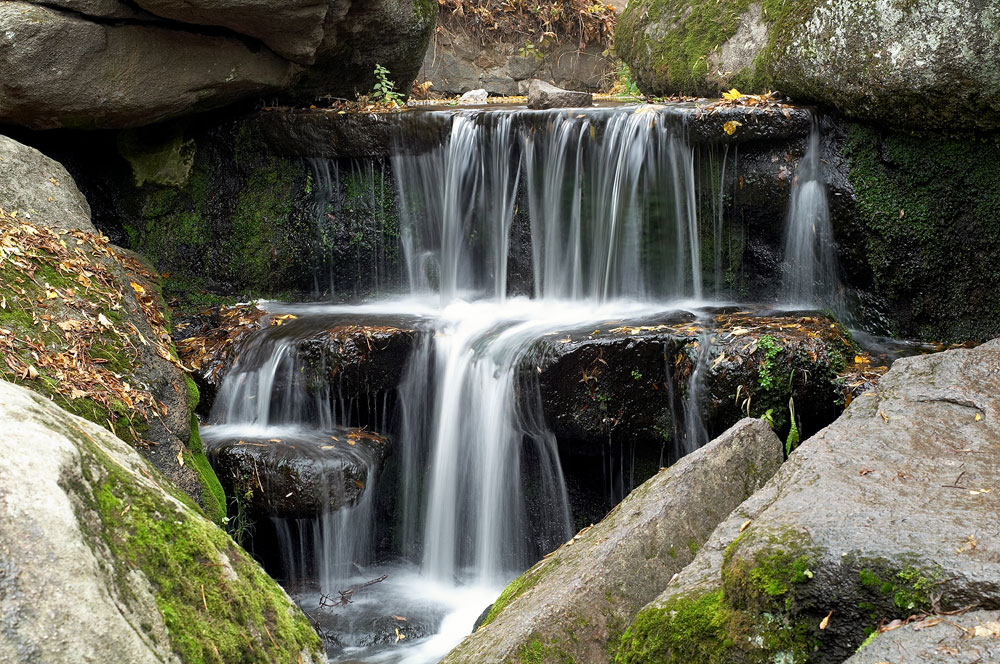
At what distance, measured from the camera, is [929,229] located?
21.5 ft

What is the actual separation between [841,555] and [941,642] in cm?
34

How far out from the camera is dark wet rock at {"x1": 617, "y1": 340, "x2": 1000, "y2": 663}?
2242 mm

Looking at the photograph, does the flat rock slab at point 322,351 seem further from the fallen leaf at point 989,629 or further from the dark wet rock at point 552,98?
the fallen leaf at point 989,629

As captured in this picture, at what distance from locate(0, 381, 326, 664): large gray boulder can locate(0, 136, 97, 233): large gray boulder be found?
3.26 meters

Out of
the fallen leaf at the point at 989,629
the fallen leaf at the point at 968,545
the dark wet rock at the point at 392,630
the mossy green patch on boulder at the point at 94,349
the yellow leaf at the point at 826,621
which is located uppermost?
the mossy green patch on boulder at the point at 94,349

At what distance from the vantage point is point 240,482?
575 cm

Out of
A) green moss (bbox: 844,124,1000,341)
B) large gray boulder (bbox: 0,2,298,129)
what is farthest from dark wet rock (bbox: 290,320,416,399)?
green moss (bbox: 844,124,1000,341)

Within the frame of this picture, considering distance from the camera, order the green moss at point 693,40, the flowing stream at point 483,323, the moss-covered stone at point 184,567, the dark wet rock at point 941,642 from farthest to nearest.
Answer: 1. the green moss at point 693,40
2. the flowing stream at point 483,323
3. the moss-covered stone at point 184,567
4. the dark wet rock at point 941,642

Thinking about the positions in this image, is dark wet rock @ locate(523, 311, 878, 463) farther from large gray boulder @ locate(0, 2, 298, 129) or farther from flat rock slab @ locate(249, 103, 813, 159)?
large gray boulder @ locate(0, 2, 298, 129)

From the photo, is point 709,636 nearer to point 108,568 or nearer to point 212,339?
point 108,568

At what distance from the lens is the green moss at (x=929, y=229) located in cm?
629

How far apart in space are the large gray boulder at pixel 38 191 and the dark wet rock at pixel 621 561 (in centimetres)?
377

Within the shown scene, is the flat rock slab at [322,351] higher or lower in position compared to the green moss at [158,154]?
lower

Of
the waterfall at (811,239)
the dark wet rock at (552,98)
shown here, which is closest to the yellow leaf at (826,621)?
the waterfall at (811,239)
